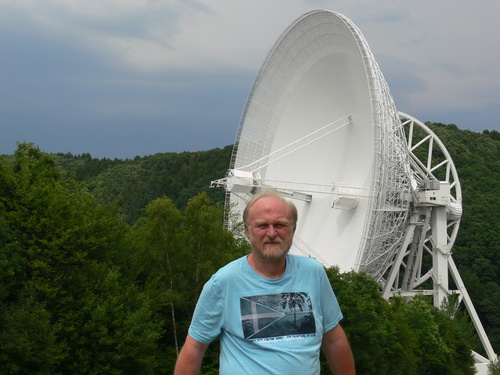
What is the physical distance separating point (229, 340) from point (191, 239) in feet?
94.3

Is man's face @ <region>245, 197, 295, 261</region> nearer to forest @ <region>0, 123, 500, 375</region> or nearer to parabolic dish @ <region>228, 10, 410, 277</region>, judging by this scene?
forest @ <region>0, 123, 500, 375</region>

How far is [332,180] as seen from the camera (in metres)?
35.5

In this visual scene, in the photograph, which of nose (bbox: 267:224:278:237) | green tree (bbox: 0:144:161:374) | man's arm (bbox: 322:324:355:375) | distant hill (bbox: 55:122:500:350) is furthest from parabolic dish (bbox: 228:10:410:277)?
nose (bbox: 267:224:278:237)

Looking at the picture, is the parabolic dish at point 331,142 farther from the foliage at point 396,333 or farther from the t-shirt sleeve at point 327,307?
the t-shirt sleeve at point 327,307

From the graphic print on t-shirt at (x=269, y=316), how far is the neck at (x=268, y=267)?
171 millimetres

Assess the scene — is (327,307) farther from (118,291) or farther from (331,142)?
(331,142)

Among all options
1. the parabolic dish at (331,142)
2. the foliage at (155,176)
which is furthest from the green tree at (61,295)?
the foliage at (155,176)

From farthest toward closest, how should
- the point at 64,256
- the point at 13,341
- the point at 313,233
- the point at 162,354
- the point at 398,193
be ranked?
the point at 313,233 → the point at 398,193 → the point at 162,354 → the point at 64,256 → the point at 13,341

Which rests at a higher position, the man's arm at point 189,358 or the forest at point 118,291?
the man's arm at point 189,358

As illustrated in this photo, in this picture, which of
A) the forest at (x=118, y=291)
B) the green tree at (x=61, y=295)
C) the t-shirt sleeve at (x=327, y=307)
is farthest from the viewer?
the forest at (x=118, y=291)

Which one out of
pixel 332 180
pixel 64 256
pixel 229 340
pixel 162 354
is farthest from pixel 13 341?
pixel 332 180

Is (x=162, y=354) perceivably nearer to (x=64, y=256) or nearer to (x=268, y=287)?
(x=64, y=256)

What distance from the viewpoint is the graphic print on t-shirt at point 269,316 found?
484cm

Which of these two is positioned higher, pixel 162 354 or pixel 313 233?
pixel 313 233
